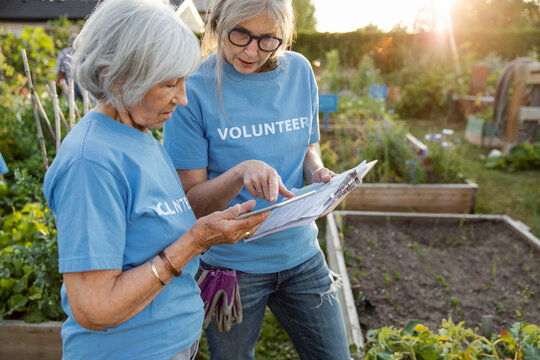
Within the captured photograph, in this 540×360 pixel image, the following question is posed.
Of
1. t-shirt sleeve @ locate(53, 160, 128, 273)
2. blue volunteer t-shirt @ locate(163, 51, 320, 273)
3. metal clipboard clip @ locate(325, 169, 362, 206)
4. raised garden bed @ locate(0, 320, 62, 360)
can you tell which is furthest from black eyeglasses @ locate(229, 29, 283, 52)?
raised garden bed @ locate(0, 320, 62, 360)

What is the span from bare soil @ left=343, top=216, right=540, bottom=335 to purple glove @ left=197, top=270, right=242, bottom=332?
54.1 inches

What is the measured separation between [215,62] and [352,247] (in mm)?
2408

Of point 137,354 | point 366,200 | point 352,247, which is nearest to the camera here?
point 137,354

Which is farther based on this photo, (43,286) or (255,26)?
(43,286)

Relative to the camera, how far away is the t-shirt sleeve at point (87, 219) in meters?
0.86

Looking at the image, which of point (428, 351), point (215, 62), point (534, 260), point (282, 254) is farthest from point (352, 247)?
point (215, 62)

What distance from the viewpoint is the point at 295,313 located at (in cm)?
156

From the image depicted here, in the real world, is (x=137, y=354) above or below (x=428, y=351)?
above

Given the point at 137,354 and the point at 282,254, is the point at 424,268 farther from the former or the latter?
the point at 137,354

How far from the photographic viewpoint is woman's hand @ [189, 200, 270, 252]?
3.38 ft

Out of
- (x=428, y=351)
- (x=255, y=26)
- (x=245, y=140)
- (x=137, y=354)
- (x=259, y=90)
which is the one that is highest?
(x=255, y=26)

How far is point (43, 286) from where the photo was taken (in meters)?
2.18

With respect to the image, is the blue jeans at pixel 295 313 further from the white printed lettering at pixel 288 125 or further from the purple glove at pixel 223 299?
the white printed lettering at pixel 288 125

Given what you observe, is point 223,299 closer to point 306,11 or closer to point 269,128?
point 269,128
